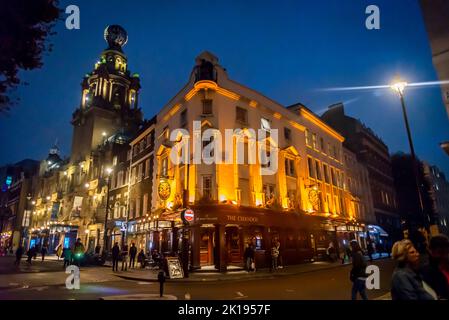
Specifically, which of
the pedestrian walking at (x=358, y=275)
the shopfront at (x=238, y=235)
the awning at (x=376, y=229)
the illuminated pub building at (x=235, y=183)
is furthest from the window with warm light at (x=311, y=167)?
the pedestrian walking at (x=358, y=275)

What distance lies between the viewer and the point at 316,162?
32.1 meters

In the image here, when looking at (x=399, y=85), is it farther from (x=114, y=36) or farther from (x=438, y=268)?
(x=114, y=36)

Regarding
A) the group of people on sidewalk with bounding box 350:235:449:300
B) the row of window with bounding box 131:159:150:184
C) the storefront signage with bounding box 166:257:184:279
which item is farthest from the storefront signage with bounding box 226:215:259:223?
the group of people on sidewalk with bounding box 350:235:449:300

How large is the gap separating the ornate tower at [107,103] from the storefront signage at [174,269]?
3044cm

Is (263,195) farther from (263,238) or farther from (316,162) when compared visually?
(316,162)

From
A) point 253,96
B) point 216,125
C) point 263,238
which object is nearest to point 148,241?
point 263,238

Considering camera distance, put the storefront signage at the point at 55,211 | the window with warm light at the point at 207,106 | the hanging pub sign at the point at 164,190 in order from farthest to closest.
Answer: the storefront signage at the point at 55,211 < the hanging pub sign at the point at 164,190 < the window with warm light at the point at 207,106

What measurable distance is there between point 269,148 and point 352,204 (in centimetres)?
1946

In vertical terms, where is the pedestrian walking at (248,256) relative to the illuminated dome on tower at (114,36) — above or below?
below

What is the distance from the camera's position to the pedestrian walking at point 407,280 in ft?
10.7

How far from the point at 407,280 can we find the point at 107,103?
51391mm

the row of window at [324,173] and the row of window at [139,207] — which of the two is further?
the row of window at [324,173]

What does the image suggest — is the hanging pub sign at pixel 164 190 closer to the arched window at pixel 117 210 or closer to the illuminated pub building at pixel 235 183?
the illuminated pub building at pixel 235 183

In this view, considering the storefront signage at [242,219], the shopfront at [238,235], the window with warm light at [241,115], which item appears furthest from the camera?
the window with warm light at [241,115]
